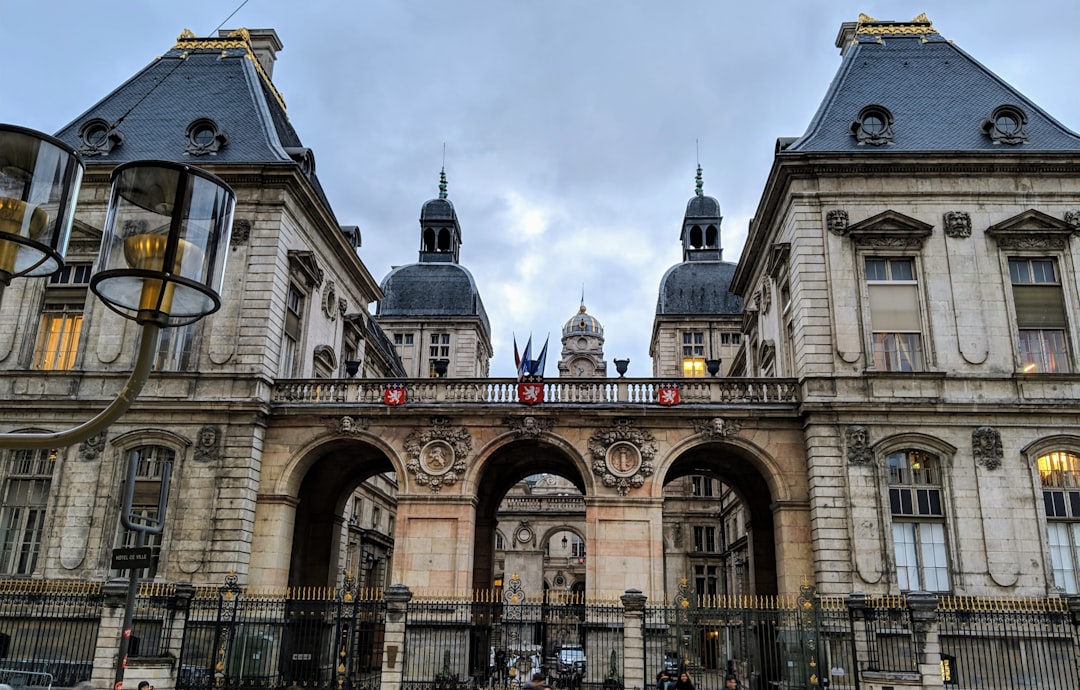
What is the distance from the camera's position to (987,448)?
22.0 m

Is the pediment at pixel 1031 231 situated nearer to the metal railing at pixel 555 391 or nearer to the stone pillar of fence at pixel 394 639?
the metal railing at pixel 555 391

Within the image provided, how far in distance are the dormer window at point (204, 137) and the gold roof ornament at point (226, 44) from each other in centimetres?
501

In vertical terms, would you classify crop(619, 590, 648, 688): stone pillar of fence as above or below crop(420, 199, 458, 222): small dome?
below

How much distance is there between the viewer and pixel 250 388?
78.5ft

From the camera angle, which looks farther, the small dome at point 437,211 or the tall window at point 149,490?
the small dome at point 437,211

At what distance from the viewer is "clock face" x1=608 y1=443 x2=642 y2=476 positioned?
23672 mm

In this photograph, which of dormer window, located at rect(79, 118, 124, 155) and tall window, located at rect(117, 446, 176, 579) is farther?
dormer window, located at rect(79, 118, 124, 155)

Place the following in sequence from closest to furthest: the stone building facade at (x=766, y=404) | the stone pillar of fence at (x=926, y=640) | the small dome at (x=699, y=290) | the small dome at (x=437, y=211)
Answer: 1. the stone pillar of fence at (x=926, y=640)
2. the stone building facade at (x=766, y=404)
3. the small dome at (x=699, y=290)
4. the small dome at (x=437, y=211)

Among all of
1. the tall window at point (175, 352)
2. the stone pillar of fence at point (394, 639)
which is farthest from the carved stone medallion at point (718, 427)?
the tall window at point (175, 352)

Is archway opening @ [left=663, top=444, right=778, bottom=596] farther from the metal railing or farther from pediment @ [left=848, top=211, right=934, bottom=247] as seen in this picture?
pediment @ [left=848, top=211, right=934, bottom=247]

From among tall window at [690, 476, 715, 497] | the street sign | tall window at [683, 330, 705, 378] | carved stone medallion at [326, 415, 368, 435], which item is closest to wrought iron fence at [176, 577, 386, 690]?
carved stone medallion at [326, 415, 368, 435]

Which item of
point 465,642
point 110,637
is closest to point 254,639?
point 110,637

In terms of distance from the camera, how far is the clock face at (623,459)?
2367cm

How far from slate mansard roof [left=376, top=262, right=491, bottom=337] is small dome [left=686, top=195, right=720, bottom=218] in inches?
663
